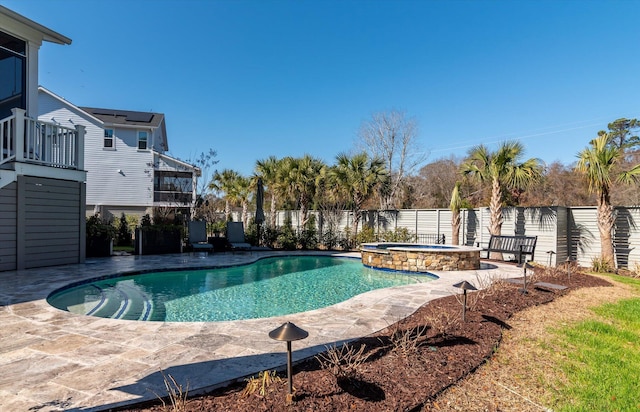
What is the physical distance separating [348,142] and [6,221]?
2282 cm

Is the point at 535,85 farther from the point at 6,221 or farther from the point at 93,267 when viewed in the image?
the point at 6,221

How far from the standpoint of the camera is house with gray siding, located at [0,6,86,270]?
8.41 m

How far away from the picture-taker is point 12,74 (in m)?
8.88

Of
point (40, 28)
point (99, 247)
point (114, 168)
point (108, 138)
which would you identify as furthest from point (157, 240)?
point (108, 138)

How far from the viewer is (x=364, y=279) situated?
9.76 metres

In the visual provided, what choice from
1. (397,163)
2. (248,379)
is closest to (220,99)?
(397,163)

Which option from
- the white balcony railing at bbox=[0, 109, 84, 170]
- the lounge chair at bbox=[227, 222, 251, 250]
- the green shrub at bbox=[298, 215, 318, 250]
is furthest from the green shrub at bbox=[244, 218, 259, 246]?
the white balcony railing at bbox=[0, 109, 84, 170]

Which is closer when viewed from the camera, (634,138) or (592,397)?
(592,397)

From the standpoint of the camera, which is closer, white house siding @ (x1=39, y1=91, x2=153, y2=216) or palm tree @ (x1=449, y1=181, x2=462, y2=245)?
palm tree @ (x1=449, y1=181, x2=462, y2=245)

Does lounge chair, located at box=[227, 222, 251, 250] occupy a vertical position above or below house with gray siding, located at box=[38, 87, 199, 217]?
below

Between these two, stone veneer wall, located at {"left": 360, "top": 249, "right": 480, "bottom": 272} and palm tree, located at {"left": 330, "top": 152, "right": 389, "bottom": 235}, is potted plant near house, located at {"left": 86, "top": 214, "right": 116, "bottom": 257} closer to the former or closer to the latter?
stone veneer wall, located at {"left": 360, "top": 249, "right": 480, "bottom": 272}

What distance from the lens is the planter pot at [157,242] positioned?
1262 centimetres

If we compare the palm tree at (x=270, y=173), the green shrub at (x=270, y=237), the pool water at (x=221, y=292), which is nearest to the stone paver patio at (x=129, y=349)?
the pool water at (x=221, y=292)

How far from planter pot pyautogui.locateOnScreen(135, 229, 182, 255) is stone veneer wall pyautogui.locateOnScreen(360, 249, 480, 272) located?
8.03m
